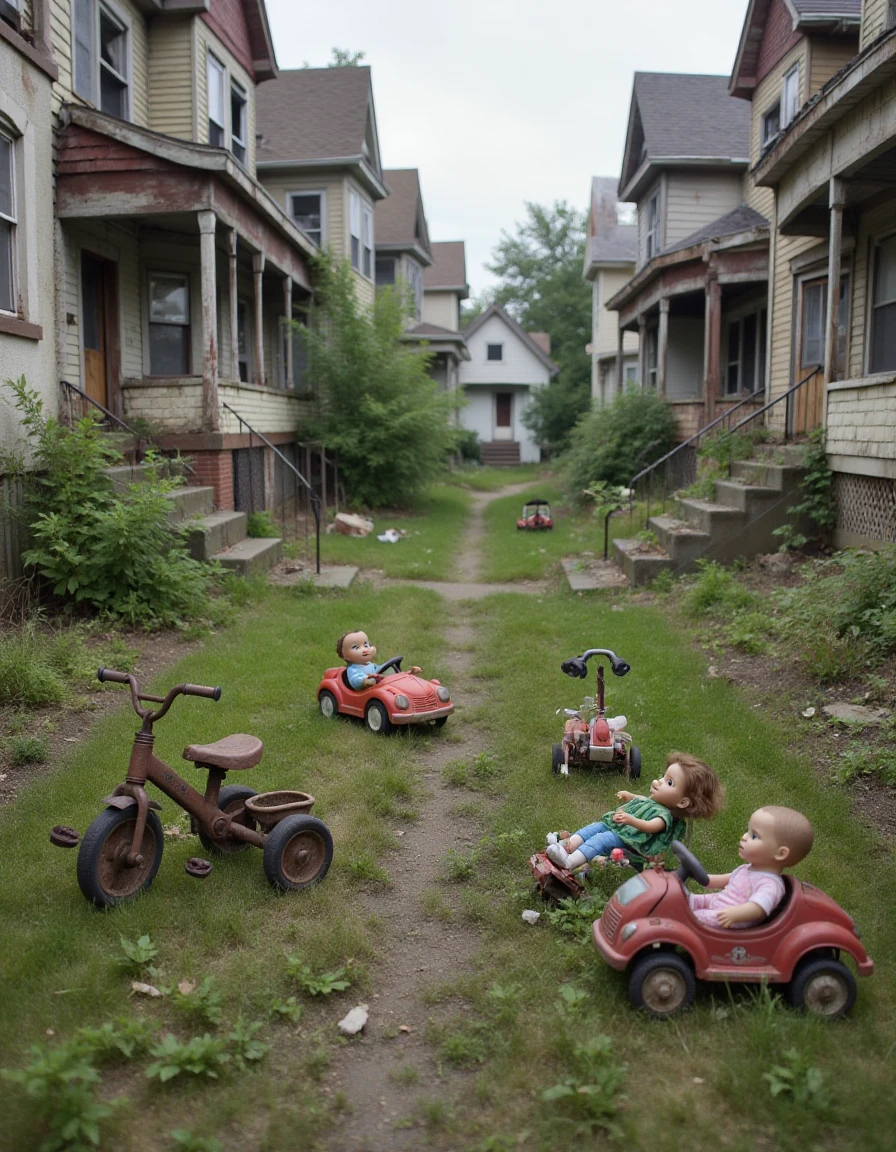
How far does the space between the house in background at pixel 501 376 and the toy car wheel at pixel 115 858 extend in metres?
44.6

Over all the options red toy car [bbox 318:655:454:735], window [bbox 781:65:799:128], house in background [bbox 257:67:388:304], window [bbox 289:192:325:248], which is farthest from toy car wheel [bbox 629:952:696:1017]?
window [bbox 289:192:325:248]

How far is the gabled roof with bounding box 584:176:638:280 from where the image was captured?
35.8 meters

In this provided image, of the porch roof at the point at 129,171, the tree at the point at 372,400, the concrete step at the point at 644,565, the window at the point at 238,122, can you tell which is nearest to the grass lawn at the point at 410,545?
the tree at the point at 372,400

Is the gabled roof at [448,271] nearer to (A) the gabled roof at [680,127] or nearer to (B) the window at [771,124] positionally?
(A) the gabled roof at [680,127]

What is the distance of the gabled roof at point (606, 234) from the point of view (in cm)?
3578

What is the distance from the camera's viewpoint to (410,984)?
3910 mm

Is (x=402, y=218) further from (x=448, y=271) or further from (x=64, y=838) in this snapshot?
(x=64, y=838)

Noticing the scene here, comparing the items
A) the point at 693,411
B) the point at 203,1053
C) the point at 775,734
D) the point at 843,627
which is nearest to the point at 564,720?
the point at 775,734

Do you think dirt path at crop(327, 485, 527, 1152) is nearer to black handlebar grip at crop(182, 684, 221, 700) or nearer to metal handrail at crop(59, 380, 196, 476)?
black handlebar grip at crop(182, 684, 221, 700)

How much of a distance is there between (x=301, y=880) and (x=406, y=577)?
30.8 feet

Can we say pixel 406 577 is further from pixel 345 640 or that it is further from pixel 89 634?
pixel 345 640

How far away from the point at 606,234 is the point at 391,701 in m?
34.8

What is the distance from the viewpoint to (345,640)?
7121mm

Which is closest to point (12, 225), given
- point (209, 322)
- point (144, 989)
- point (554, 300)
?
point (209, 322)
